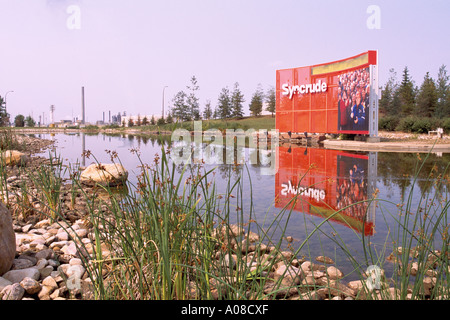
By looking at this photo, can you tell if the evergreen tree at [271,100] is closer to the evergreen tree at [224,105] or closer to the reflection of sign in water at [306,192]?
the evergreen tree at [224,105]

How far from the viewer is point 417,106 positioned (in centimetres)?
2845

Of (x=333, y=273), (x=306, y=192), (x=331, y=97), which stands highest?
(x=331, y=97)

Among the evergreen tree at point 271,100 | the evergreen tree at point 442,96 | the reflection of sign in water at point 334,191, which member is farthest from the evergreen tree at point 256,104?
the reflection of sign in water at point 334,191

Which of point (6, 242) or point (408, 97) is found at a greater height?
point (408, 97)

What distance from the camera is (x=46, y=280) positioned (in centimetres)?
210

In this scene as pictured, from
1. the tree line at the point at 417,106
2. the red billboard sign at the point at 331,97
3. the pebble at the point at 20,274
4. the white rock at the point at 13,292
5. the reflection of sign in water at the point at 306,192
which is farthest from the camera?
the tree line at the point at 417,106

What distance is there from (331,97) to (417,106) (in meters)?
14.7

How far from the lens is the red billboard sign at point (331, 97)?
14.9 m

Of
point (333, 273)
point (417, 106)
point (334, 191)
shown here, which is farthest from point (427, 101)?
point (333, 273)

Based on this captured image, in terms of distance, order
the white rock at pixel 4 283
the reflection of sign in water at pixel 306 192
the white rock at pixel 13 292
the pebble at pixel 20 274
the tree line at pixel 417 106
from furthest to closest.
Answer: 1. the tree line at pixel 417 106
2. the reflection of sign in water at pixel 306 192
3. the pebble at pixel 20 274
4. the white rock at pixel 4 283
5. the white rock at pixel 13 292

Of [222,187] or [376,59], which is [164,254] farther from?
[376,59]

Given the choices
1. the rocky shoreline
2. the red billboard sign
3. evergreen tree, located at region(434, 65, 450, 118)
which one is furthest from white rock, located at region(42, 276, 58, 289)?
evergreen tree, located at region(434, 65, 450, 118)

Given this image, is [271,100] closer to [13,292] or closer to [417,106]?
[417,106]
